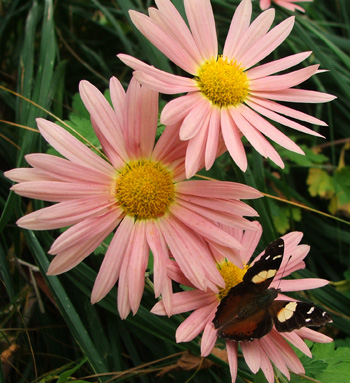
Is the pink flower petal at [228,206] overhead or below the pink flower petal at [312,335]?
overhead

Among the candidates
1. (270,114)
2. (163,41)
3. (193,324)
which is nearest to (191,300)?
(193,324)

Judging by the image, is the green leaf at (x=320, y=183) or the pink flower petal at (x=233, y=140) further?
the green leaf at (x=320, y=183)

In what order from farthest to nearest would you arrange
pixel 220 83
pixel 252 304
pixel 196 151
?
pixel 220 83
pixel 252 304
pixel 196 151

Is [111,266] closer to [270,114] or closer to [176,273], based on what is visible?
[176,273]

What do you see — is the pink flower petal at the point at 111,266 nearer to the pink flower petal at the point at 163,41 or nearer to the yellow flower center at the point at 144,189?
the yellow flower center at the point at 144,189

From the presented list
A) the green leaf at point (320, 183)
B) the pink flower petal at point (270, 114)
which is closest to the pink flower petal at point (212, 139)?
the pink flower petal at point (270, 114)

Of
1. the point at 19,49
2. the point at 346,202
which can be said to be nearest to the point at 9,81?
the point at 19,49

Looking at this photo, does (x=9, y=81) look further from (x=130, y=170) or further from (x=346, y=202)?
(x=346, y=202)
